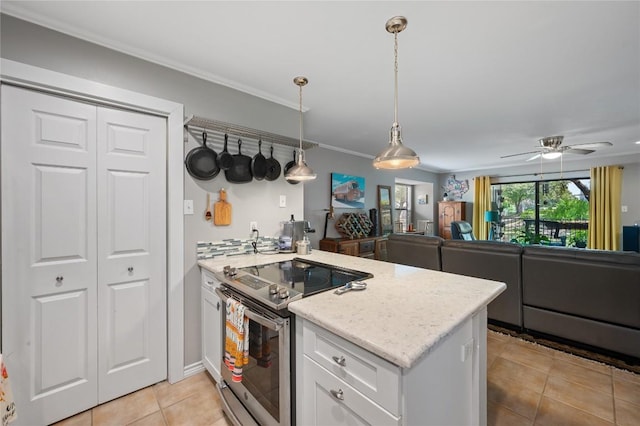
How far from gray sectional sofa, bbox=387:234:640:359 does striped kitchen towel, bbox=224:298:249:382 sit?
8.12 feet

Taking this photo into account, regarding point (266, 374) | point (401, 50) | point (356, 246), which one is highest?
point (401, 50)

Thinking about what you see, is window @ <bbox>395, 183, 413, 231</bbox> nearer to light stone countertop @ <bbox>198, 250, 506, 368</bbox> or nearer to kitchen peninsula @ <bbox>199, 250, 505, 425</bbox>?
light stone countertop @ <bbox>198, 250, 506, 368</bbox>

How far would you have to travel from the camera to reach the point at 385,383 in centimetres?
82

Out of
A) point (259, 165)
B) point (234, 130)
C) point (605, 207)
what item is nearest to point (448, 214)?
point (605, 207)

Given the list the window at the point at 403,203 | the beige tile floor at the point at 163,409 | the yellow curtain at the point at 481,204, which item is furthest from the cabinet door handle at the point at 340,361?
the yellow curtain at the point at 481,204

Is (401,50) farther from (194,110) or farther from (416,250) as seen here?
(416,250)

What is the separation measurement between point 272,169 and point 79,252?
58.9 inches

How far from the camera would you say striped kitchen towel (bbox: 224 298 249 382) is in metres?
1.38

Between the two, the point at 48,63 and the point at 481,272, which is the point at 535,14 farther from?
the point at 48,63

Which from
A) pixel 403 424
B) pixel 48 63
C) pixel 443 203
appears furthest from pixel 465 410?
pixel 443 203

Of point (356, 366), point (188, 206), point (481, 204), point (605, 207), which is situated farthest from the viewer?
point (481, 204)

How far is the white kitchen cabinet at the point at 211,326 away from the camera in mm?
1772

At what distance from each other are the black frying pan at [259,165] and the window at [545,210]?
→ 5.51 metres

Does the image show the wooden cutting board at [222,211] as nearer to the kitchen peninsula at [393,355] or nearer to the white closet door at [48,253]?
the white closet door at [48,253]
